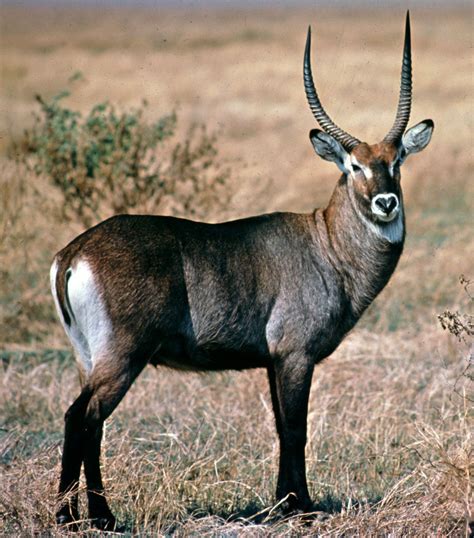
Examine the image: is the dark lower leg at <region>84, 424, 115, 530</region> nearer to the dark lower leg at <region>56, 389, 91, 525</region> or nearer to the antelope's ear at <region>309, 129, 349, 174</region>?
the dark lower leg at <region>56, 389, 91, 525</region>

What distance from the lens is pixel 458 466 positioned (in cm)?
573

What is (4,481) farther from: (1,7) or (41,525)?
(1,7)

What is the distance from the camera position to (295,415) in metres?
6.20

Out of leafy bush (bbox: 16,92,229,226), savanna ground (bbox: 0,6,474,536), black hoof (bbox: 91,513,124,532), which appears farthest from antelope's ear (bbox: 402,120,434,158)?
leafy bush (bbox: 16,92,229,226)

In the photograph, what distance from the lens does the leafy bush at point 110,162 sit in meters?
11.0

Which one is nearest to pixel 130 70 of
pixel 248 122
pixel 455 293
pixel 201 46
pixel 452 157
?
pixel 201 46

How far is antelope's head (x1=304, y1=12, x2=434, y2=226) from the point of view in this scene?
6.23 m

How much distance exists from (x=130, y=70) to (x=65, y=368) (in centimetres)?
2422

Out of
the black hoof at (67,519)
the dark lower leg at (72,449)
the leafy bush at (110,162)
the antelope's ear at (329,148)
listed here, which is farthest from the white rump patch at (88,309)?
the leafy bush at (110,162)

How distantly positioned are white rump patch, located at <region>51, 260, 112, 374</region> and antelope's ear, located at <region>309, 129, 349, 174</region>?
1.77m

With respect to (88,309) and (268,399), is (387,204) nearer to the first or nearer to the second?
(88,309)

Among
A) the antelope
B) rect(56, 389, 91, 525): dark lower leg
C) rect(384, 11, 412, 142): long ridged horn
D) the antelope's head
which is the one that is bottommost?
rect(56, 389, 91, 525): dark lower leg

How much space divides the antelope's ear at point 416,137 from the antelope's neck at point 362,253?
490 millimetres

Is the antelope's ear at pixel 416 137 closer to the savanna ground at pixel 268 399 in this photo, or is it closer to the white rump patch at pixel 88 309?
the savanna ground at pixel 268 399
